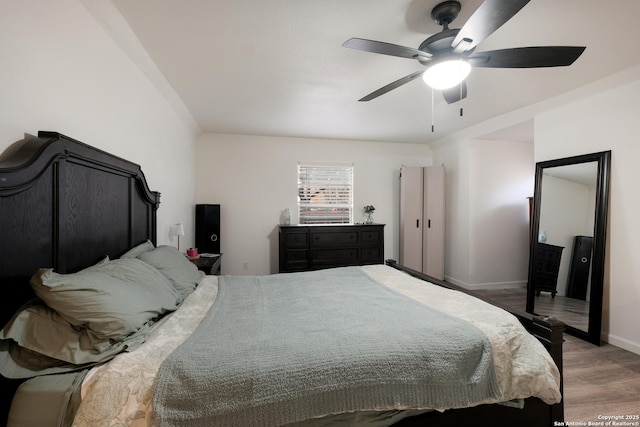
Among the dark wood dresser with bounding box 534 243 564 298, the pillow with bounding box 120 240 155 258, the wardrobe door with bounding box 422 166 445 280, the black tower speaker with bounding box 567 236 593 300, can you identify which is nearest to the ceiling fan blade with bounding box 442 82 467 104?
the black tower speaker with bounding box 567 236 593 300

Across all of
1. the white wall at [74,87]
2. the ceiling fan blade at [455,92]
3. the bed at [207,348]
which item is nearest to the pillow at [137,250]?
the bed at [207,348]

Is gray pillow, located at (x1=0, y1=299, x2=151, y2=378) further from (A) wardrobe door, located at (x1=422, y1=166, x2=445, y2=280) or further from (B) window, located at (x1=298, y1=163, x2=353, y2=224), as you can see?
(A) wardrobe door, located at (x1=422, y1=166, x2=445, y2=280)

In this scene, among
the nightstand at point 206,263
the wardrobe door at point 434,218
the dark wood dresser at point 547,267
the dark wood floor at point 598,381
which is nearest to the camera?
the dark wood floor at point 598,381

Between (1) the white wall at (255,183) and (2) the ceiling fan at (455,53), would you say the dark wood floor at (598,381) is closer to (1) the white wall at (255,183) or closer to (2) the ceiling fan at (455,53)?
(2) the ceiling fan at (455,53)

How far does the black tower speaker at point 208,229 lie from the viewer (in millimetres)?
4281

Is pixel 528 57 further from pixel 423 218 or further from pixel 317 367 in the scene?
pixel 423 218

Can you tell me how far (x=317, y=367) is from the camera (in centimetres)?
112

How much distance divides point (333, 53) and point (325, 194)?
299cm

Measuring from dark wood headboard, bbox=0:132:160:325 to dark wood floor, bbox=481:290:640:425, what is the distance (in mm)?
3015

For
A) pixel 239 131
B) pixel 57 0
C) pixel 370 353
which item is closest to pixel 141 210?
pixel 57 0

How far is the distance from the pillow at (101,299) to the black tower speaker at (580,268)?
12.8 feet

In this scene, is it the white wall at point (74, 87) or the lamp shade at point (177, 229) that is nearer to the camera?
the white wall at point (74, 87)

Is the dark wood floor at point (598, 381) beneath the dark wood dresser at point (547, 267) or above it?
beneath

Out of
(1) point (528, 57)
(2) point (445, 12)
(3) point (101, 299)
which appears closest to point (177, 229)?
(3) point (101, 299)
